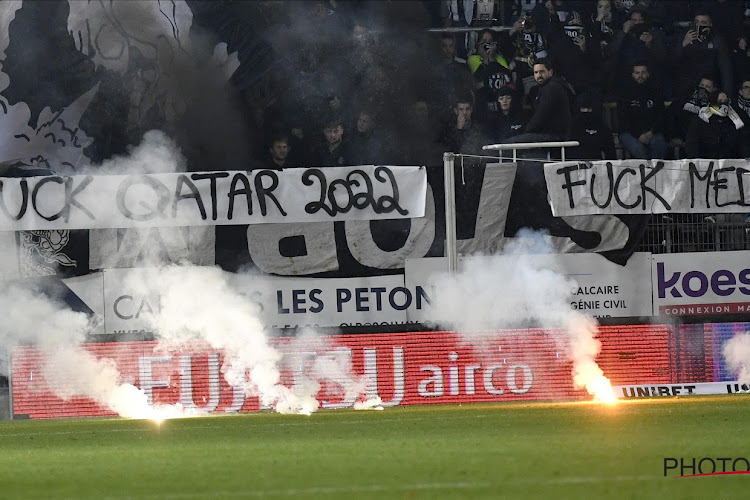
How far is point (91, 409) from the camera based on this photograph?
546 inches

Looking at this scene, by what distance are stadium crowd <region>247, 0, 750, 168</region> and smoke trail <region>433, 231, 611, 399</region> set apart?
4.61 ft

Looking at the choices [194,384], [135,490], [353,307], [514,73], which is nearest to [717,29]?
[514,73]

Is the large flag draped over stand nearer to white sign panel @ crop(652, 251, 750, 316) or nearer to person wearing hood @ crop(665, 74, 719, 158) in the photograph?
white sign panel @ crop(652, 251, 750, 316)

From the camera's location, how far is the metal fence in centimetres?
1434

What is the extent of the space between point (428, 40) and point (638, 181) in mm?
3279

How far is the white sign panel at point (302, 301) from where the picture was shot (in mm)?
14164

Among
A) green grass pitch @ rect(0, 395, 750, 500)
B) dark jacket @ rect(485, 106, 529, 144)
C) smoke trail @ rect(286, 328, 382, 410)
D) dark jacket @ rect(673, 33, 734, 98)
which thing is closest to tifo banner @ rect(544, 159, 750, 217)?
dark jacket @ rect(485, 106, 529, 144)

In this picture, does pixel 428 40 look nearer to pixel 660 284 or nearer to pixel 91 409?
pixel 660 284

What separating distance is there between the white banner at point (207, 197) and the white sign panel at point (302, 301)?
70 centimetres

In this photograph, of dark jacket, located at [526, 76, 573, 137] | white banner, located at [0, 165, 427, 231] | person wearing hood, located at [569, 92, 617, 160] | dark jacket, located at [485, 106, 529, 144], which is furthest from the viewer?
dark jacket, located at [485, 106, 529, 144]

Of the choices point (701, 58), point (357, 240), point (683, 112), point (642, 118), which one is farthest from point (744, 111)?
point (357, 240)

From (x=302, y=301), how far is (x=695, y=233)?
438cm

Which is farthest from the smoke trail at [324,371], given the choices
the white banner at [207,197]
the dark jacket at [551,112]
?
the dark jacket at [551,112]

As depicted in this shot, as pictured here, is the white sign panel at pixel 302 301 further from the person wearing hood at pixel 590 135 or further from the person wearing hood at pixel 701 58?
the person wearing hood at pixel 701 58
